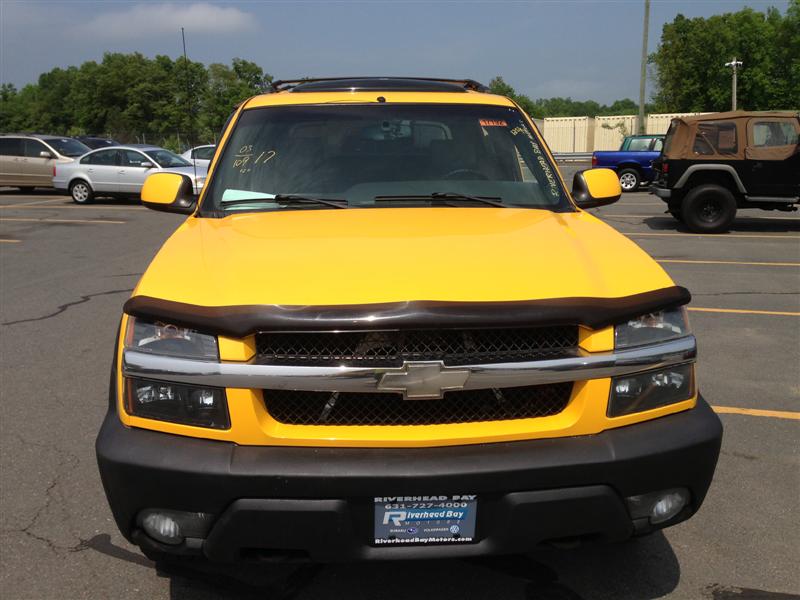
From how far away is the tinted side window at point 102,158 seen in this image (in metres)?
18.6

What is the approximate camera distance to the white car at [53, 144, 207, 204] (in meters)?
18.3

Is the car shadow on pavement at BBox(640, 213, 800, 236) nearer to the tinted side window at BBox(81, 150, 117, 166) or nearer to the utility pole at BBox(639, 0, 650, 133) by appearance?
the tinted side window at BBox(81, 150, 117, 166)

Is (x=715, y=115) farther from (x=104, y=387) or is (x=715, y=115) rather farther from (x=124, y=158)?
(x=124, y=158)

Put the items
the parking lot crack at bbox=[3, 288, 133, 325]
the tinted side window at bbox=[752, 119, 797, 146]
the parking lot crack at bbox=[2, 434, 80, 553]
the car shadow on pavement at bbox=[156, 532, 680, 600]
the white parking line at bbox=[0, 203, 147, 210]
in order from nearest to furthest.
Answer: the car shadow on pavement at bbox=[156, 532, 680, 600]
the parking lot crack at bbox=[2, 434, 80, 553]
the parking lot crack at bbox=[3, 288, 133, 325]
the tinted side window at bbox=[752, 119, 797, 146]
the white parking line at bbox=[0, 203, 147, 210]

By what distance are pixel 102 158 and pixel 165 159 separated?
1.64 m

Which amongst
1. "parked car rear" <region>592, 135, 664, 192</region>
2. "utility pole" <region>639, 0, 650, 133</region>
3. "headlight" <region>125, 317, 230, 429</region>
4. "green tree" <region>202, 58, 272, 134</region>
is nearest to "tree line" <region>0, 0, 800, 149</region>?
"green tree" <region>202, 58, 272, 134</region>

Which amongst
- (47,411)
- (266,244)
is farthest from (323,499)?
(47,411)

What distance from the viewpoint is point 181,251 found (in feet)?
9.23

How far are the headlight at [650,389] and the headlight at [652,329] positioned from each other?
102 mm

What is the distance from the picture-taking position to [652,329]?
2.41 meters

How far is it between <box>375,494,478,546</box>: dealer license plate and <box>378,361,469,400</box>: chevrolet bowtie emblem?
31cm

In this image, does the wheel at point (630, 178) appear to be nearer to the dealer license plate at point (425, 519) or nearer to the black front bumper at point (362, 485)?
the black front bumper at point (362, 485)

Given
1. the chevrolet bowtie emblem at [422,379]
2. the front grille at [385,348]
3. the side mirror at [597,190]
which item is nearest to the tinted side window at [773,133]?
the side mirror at [597,190]

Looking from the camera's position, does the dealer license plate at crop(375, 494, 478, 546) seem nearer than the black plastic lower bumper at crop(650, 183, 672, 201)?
Yes
